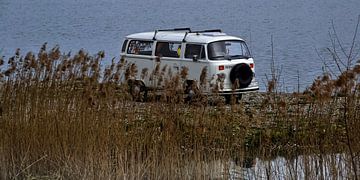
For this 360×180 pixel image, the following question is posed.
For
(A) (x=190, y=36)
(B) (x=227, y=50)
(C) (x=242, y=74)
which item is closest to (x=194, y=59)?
(A) (x=190, y=36)

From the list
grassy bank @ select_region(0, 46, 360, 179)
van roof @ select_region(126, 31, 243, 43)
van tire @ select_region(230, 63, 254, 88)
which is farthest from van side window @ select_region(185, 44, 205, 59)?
grassy bank @ select_region(0, 46, 360, 179)

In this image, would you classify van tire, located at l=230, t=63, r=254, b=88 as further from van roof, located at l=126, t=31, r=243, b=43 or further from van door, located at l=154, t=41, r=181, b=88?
van door, located at l=154, t=41, r=181, b=88

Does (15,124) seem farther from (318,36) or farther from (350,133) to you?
(318,36)

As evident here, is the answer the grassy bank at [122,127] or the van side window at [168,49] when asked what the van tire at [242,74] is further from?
the grassy bank at [122,127]

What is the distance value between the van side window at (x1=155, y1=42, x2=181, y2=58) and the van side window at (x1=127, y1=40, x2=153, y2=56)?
0.34 meters

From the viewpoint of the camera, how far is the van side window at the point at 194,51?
738 inches

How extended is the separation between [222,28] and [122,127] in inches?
1635

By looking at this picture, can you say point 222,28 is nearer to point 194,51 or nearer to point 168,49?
point 168,49

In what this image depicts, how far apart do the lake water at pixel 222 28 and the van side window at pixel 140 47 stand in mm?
5219

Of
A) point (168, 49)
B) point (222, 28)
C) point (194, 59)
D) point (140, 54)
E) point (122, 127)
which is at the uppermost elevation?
point (222, 28)

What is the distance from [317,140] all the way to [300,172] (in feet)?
1.22

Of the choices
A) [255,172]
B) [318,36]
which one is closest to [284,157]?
[255,172]

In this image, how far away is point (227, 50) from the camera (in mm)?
19188

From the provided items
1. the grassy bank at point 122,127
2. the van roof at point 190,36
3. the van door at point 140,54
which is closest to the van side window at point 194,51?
the van roof at point 190,36
